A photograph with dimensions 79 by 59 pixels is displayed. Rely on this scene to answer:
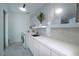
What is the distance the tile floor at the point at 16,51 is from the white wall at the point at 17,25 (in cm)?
10

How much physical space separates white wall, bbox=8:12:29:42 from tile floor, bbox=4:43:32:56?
0.10 meters

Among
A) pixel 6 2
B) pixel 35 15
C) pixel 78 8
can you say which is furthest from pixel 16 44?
pixel 78 8

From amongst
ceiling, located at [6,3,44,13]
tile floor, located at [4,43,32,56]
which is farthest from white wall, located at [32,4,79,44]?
tile floor, located at [4,43,32,56]

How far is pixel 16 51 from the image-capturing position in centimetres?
152

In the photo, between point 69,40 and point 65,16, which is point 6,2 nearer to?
point 65,16

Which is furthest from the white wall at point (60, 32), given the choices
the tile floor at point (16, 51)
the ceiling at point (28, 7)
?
the tile floor at point (16, 51)

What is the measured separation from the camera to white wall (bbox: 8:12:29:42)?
5.05 feet

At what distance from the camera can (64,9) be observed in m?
1.37

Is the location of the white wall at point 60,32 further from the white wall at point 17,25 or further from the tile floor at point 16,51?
the tile floor at point 16,51

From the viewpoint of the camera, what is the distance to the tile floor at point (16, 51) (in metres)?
1.44

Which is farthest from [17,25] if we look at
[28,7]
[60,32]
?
[60,32]

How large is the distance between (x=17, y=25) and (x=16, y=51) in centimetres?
42

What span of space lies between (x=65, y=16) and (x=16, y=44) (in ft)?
2.89

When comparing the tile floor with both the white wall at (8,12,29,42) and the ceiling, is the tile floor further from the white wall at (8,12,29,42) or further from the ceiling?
the ceiling
